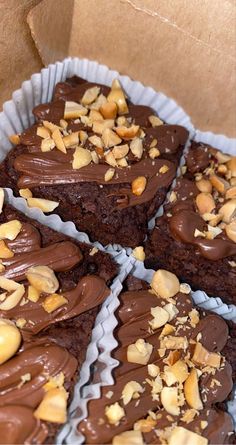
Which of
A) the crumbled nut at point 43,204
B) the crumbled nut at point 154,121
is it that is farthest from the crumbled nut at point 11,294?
the crumbled nut at point 154,121

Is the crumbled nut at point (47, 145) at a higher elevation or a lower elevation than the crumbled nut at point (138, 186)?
higher

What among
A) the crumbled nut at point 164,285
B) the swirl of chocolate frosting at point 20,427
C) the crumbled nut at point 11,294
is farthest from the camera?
the crumbled nut at point 164,285

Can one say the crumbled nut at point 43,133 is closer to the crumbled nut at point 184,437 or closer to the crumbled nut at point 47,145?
the crumbled nut at point 47,145

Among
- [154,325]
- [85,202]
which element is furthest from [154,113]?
[154,325]

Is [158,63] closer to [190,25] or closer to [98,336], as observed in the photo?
[190,25]

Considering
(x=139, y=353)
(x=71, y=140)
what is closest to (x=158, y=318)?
(x=139, y=353)

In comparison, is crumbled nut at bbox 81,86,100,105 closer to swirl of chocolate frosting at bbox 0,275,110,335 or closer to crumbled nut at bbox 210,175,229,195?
crumbled nut at bbox 210,175,229,195

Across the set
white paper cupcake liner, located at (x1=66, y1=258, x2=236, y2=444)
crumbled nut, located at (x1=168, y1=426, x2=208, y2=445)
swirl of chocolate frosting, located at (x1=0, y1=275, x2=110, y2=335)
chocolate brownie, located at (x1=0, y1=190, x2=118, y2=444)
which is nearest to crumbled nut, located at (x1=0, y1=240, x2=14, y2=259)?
chocolate brownie, located at (x1=0, y1=190, x2=118, y2=444)
